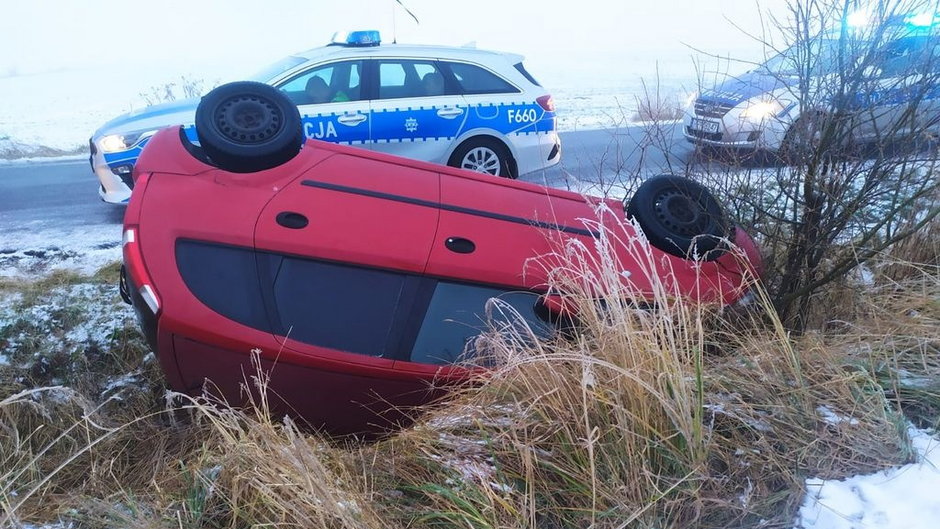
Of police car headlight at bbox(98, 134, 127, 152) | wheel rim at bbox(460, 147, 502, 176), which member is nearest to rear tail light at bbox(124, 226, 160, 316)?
police car headlight at bbox(98, 134, 127, 152)

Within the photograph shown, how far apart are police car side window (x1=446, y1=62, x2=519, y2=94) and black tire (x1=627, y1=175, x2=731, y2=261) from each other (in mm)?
3627

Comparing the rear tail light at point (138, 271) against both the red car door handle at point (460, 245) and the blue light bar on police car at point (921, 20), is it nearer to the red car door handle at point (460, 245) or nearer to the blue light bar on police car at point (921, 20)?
the red car door handle at point (460, 245)

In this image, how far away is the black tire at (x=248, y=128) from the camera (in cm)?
376

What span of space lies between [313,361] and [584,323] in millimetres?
1296

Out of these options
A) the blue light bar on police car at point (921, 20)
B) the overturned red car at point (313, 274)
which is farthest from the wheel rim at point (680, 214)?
the blue light bar on police car at point (921, 20)

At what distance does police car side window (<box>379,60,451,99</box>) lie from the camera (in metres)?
7.46

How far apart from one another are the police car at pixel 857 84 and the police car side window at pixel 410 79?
3.79 meters

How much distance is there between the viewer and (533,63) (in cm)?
3856

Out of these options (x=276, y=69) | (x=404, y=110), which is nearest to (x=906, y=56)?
(x=404, y=110)

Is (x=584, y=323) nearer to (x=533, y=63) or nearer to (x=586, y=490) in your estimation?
(x=586, y=490)

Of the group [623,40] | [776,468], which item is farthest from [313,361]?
[623,40]

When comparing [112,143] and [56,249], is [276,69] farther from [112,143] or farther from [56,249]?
[56,249]

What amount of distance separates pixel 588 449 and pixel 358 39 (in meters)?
6.19

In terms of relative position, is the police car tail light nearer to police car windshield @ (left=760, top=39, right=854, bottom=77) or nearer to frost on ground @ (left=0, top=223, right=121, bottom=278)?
police car windshield @ (left=760, top=39, right=854, bottom=77)
